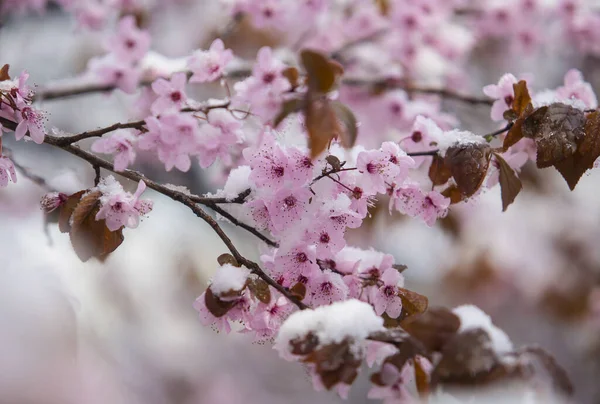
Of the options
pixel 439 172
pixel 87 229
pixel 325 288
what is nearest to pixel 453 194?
pixel 439 172

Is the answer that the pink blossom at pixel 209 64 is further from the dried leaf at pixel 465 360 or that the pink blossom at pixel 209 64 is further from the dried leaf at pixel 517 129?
the dried leaf at pixel 465 360

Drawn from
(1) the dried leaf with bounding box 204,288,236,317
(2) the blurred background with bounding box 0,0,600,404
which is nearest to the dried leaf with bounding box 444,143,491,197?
(1) the dried leaf with bounding box 204,288,236,317

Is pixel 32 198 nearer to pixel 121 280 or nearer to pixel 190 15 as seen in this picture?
pixel 121 280

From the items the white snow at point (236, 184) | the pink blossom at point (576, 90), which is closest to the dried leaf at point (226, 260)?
the white snow at point (236, 184)

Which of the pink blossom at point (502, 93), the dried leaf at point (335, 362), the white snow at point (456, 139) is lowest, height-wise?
the dried leaf at point (335, 362)

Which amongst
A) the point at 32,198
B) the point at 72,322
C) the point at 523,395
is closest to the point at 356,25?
the point at 32,198

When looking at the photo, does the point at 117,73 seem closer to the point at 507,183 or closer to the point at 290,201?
the point at 290,201
